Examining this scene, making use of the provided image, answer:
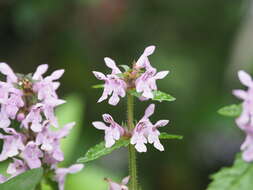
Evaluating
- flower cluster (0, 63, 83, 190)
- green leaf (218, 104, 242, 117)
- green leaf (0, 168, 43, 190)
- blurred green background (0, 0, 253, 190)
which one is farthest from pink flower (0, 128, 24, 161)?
blurred green background (0, 0, 253, 190)

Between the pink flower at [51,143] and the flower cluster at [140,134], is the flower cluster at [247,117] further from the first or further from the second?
the pink flower at [51,143]

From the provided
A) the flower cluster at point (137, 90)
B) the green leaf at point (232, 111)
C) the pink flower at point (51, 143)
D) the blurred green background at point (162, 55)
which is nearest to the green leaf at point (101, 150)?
the flower cluster at point (137, 90)

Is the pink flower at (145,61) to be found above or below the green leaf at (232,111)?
above

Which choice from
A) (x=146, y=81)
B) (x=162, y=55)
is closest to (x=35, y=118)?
(x=146, y=81)

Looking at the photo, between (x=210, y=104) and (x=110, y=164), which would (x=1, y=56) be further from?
(x=210, y=104)

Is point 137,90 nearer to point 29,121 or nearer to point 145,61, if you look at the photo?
point 145,61

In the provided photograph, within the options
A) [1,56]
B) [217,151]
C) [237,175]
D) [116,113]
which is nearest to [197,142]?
[217,151]

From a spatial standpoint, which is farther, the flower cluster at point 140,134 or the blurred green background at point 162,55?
the blurred green background at point 162,55

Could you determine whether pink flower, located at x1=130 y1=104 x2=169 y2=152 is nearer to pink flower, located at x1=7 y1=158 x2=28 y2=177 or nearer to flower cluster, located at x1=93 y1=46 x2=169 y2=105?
flower cluster, located at x1=93 y1=46 x2=169 y2=105
